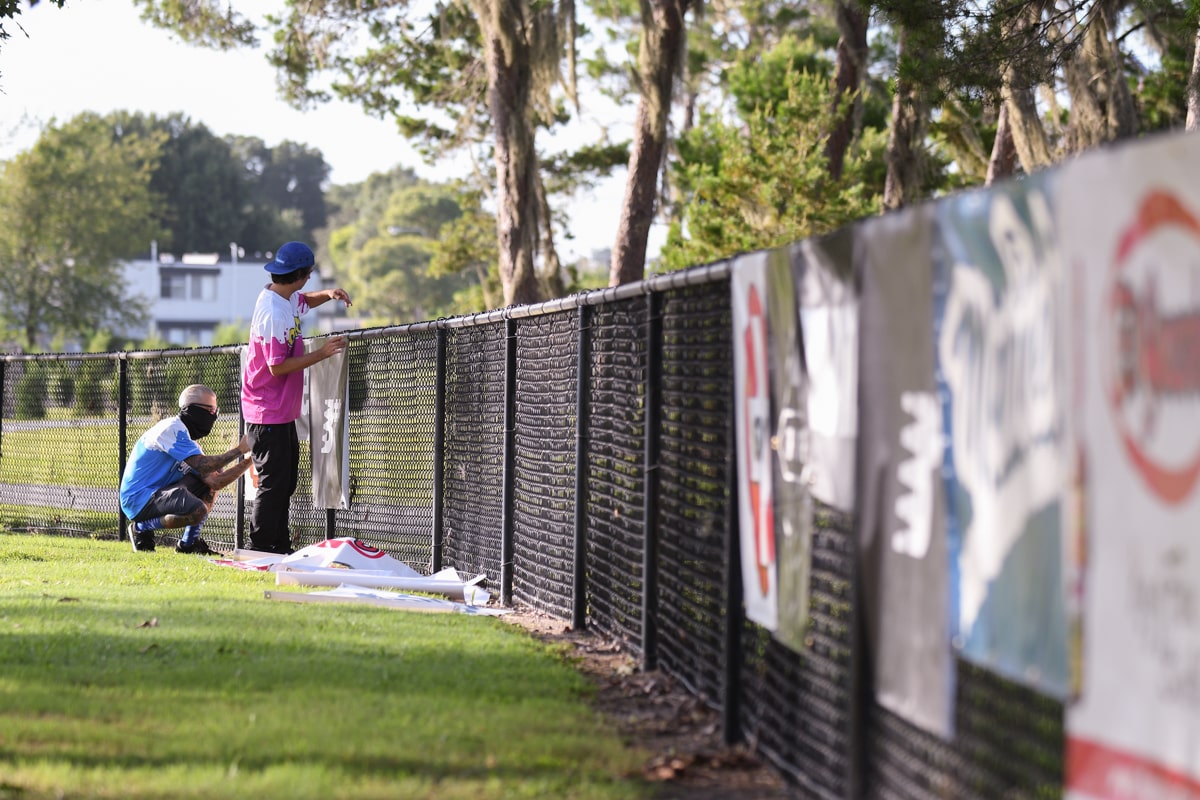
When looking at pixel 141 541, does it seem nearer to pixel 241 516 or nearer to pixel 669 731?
pixel 241 516

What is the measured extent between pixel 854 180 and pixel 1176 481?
26316mm

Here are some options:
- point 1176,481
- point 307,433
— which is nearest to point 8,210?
point 307,433

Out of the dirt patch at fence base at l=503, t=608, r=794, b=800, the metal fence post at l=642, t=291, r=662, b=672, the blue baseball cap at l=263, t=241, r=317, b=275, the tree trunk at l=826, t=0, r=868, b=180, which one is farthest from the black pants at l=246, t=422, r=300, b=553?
the tree trunk at l=826, t=0, r=868, b=180

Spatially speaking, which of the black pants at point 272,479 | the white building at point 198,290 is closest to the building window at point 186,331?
the white building at point 198,290

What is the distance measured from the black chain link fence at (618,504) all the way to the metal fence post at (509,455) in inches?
0.5

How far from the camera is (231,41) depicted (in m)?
24.4

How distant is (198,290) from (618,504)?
10697 cm

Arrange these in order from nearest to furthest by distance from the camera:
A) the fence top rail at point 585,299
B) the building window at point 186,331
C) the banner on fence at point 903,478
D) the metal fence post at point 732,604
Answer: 1. the banner on fence at point 903,478
2. the metal fence post at point 732,604
3. the fence top rail at point 585,299
4. the building window at point 186,331

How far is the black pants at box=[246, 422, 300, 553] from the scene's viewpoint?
402 inches

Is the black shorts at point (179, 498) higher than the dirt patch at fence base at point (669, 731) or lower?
higher

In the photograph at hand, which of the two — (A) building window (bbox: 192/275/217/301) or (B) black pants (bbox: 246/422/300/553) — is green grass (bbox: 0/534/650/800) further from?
(A) building window (bbox: 192/275/217/301)

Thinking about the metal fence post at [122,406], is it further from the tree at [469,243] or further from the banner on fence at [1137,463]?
the tree at [469,243]

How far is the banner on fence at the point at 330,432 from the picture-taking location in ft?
33.9

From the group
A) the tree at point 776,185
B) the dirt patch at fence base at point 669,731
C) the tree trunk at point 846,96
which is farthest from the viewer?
the tree at point 776,185
